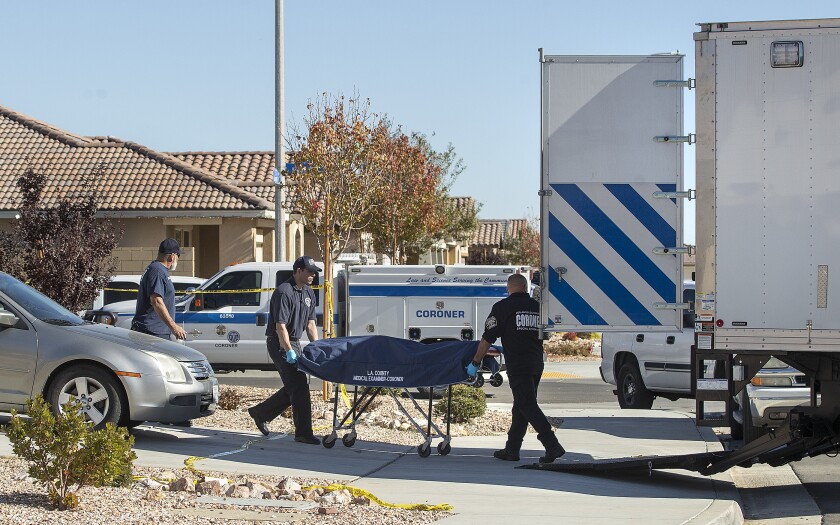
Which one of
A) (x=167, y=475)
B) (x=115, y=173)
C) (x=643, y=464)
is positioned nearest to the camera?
(x=167, y=475)

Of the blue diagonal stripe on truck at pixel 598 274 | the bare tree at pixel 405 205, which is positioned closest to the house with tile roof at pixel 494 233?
the bare tree at pixel 405 205

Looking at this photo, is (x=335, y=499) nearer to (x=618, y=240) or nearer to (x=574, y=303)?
(x=574, y=303)

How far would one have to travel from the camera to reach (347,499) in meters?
8.96

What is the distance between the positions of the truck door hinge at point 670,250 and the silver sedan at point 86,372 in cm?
475

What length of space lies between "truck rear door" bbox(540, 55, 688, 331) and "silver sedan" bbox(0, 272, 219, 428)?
3794 millimetres

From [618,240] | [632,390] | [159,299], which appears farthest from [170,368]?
[632,390]

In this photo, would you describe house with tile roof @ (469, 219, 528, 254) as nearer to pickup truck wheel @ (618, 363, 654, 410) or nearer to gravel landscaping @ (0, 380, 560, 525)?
pickup truck wheel @ (618, 363, 654, 410)

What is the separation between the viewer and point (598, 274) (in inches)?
417

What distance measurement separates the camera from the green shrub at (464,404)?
14336mm

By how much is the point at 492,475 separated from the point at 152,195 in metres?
24.3

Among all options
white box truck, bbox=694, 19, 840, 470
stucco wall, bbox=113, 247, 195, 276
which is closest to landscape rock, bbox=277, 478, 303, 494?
white box truck, bbox=694, 19, 840, 470

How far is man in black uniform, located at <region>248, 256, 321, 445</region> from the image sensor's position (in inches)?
475

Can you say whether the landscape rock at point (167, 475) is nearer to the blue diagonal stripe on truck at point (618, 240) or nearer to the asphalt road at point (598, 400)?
the blue diagonal stripe on truck at point (618, 240)

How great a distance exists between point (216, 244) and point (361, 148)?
14717 millimetres
